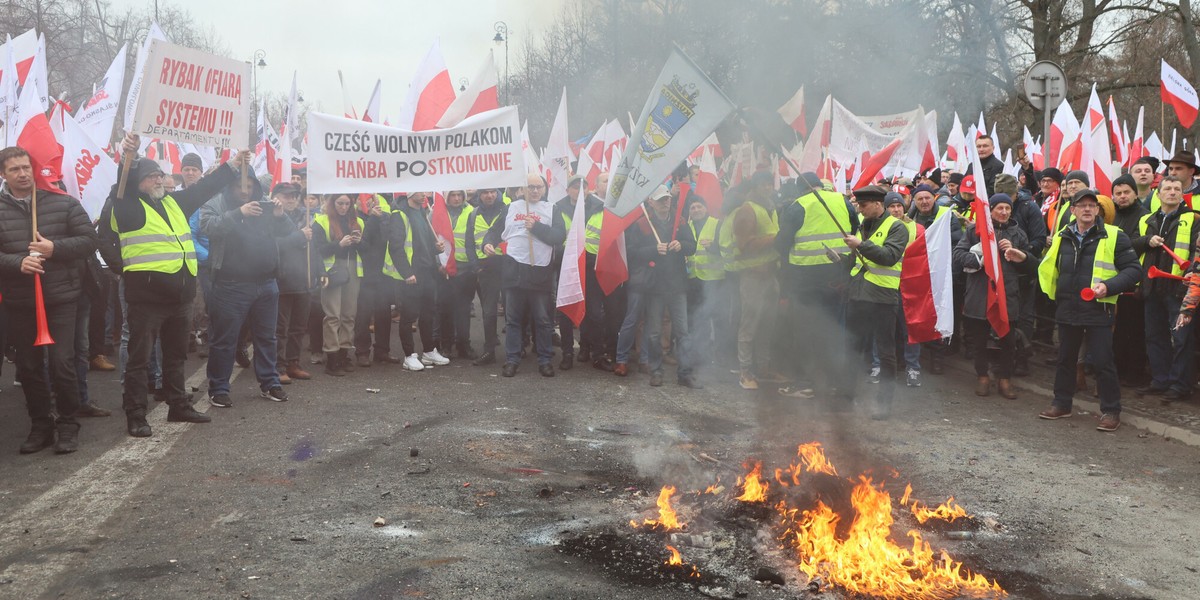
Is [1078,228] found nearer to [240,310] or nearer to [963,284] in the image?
[963,284]

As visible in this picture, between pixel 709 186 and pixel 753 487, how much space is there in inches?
211

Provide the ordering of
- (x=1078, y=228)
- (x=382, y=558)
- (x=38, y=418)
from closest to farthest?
(x=382, y=558) → (x=38, y=418) → (x=1078, y=228)

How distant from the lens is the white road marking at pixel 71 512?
3.94m

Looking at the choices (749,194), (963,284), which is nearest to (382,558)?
(749,194)

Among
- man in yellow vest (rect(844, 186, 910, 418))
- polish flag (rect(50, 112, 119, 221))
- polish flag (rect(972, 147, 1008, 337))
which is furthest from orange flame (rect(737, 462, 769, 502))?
polish flag (rect(50, 112, 119, 221))

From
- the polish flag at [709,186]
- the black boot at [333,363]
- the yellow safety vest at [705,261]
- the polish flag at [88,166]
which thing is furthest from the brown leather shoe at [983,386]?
the polish flag at [88,166]

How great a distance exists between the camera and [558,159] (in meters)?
12.1

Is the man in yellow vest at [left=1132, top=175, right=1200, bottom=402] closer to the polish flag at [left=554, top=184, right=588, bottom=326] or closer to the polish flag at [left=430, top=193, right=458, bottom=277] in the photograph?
the polish flag at [left=554, top=184, right=588, bottom=326]

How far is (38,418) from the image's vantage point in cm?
612

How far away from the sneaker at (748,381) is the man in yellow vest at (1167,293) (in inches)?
132

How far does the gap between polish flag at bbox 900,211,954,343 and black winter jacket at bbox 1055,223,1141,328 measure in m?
0.87

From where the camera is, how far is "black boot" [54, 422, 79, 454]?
599cm

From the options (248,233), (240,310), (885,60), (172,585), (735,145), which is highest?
(885,60)

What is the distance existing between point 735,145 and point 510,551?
6.48 meters
